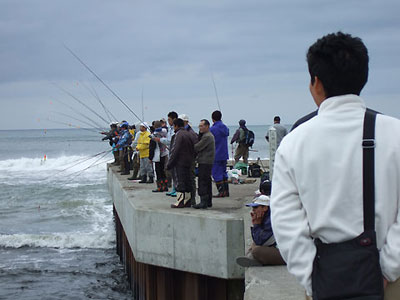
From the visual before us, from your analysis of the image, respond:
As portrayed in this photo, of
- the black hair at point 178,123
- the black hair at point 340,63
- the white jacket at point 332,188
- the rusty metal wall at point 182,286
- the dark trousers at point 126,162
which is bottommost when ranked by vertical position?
the rusty metal wall at point 182,286

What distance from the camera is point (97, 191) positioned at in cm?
2900

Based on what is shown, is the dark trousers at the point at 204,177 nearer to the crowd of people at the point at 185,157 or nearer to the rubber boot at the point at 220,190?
the crowd of people at the point at 185,157

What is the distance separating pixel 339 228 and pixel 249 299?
119 inches

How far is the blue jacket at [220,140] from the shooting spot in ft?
32.9

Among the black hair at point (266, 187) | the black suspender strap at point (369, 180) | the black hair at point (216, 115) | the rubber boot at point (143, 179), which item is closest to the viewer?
the black suspender strap at point (369, 180)

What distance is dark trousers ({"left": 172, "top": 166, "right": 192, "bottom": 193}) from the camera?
27.8 feet

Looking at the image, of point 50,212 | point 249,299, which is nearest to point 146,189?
point 249,299

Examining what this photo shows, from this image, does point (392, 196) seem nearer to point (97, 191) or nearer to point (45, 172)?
point (97, 191)

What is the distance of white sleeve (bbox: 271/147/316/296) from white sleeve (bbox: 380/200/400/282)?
0.25m

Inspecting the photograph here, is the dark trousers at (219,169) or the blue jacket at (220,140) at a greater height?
the blue jacket at (220,140)

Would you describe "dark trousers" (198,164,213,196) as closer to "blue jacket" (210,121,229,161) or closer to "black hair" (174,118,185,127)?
"black hair" (174,118,185,127)

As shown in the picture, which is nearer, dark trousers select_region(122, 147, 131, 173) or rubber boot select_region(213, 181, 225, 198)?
rubber boot select_region(213, 181, 225, 198)

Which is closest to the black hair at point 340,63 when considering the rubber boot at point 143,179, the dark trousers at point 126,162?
the rubber boot at point 143,179

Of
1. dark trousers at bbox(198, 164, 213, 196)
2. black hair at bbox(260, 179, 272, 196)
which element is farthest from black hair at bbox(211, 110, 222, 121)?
black hair at bbox(260, 179, 272, 196)
